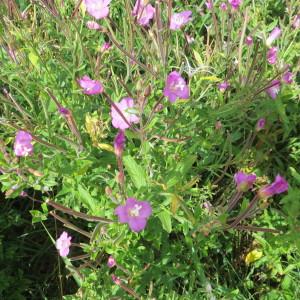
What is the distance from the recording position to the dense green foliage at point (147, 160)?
4.15ft

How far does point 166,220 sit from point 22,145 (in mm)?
452

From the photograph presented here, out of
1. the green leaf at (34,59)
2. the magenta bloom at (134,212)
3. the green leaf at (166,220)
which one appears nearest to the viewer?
the magenta bloom at (134,212)

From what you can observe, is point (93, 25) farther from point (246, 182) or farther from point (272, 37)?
point (246, 182)

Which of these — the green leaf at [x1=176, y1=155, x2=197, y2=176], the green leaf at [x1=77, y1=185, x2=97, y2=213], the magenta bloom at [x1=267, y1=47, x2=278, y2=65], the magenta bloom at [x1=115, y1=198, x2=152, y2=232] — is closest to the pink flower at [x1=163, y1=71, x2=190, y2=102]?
the green leaf at [x1=176, y1=155, x2=197, y2=176]

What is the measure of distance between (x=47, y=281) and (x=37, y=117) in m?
0.69

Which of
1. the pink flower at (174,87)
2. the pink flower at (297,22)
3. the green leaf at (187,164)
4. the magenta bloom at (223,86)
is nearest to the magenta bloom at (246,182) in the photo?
the green leaf at (187,164)

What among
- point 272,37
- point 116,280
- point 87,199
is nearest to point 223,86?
point 272,37

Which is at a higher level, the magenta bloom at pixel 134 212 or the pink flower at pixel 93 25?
the pink flower at pixel 93 25

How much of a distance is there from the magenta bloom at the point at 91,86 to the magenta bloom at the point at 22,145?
0.67 ft

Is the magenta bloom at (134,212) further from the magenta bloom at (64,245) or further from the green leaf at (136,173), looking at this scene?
the magenta bloom at (64,245)

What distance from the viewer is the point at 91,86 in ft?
4.21

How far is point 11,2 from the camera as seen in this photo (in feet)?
4.82

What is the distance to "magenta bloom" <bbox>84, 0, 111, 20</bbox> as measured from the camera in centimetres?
129

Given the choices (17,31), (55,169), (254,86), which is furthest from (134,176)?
(17,31)
